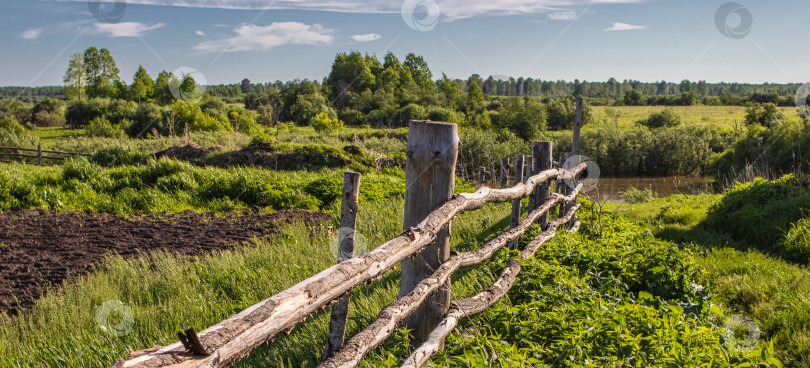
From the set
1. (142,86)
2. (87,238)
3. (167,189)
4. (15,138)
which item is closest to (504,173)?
(87,238)

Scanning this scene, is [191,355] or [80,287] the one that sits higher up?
[191,355]

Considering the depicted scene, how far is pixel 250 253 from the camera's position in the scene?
5.61 meters

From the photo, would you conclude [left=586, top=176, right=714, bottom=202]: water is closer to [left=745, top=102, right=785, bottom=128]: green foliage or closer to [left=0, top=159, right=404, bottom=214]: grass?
[left=745, top=102, right=785, bottom=128]: green foliage

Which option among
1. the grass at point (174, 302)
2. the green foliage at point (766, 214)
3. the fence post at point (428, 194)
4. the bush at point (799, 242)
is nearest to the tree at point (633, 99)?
the green foliage at point (766, 214)

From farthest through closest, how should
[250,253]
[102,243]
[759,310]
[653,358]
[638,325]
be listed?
[102,243] → [250,253] → [759,310] → [638,325] → [653,358]

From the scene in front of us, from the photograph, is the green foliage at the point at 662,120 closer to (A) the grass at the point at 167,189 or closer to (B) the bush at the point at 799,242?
(A) the grass at the point at 167,189

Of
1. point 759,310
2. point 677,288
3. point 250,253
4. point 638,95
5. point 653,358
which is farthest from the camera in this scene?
point 638,95

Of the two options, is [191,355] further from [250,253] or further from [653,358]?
[250,253]

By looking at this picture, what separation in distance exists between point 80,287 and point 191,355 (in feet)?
14.7

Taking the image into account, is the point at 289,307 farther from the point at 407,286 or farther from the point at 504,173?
the point at 504,173

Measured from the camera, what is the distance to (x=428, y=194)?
8.71 ft

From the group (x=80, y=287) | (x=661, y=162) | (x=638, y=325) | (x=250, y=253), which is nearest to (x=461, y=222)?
(x=250, y=253)

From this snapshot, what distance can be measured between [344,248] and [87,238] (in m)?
6.89

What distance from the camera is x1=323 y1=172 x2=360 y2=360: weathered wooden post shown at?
250 cm
